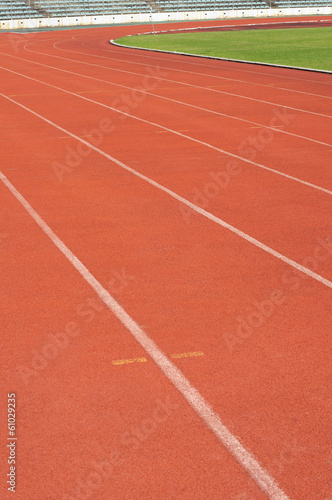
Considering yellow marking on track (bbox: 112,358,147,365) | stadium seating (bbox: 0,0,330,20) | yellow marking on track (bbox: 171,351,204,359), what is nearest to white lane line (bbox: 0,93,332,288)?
yellow marking on track (bbox: 171,351,204,359)

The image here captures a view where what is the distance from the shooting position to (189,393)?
5062 mm

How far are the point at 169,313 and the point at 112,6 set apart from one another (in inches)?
2606

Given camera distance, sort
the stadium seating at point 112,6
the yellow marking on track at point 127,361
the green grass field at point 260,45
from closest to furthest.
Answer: the yellow marking on track at point 127,361, the green grass field at point 260,45, the stadium seating at point 112,6

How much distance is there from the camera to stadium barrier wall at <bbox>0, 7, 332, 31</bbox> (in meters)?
62.3

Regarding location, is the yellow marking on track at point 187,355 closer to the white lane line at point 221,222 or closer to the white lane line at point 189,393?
the white lane line at point 189,393

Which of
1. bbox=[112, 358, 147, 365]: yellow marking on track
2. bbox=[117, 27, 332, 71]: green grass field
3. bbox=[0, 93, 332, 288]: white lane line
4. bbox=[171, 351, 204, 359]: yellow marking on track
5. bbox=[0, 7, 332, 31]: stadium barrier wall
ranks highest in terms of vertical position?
bbox=[112, 358, 147, 365]: yellow marking on track

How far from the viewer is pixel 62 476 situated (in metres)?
4.17

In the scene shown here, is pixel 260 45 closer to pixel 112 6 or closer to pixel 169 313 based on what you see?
pixel 169 313

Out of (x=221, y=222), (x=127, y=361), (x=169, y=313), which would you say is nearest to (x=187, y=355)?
(x=127, y=361)

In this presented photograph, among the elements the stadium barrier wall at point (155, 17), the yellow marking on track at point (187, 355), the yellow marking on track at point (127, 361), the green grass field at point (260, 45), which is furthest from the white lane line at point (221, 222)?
the stadium barrier wall at point (155, 17)

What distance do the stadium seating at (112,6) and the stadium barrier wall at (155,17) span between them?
1.53 meters

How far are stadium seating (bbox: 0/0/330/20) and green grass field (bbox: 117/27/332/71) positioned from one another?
827 inches

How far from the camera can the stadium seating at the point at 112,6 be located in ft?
210

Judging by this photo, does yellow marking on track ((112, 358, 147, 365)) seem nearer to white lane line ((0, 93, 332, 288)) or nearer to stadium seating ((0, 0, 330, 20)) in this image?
white lane line ((0, 93, 332, 288))
